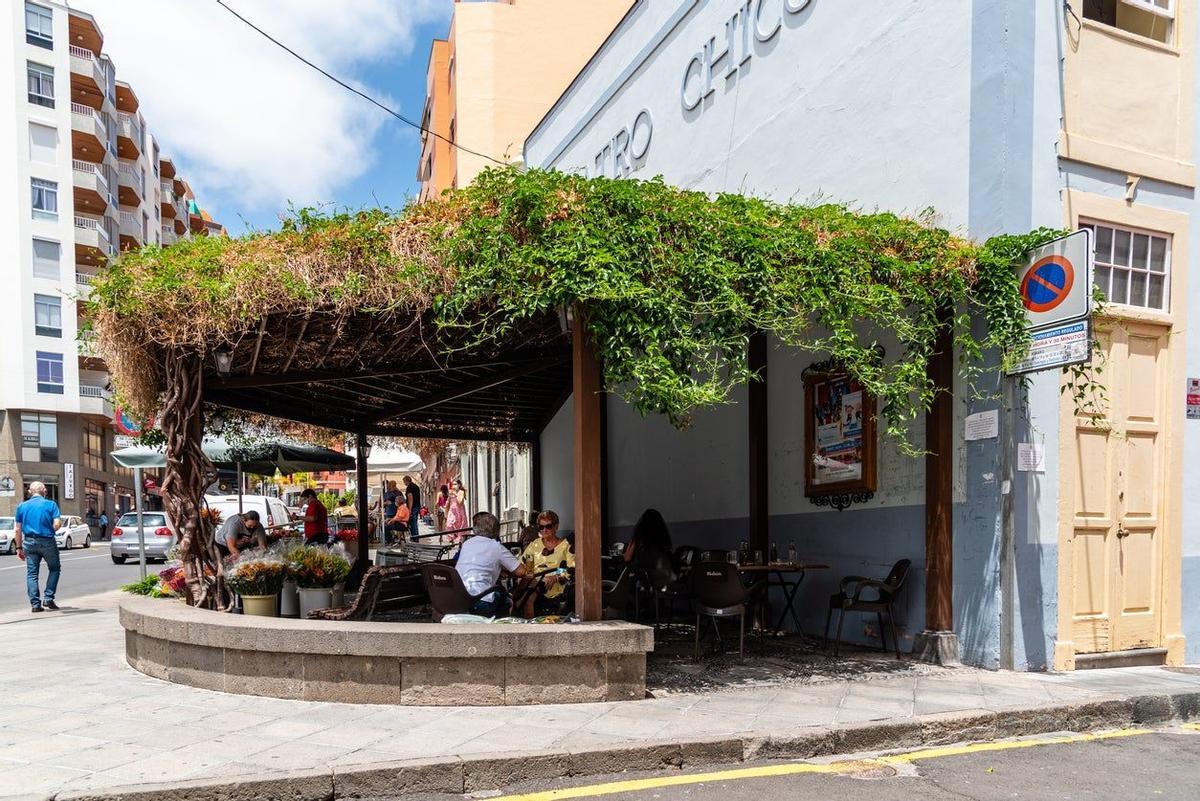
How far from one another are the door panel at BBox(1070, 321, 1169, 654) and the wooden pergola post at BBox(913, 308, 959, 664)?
103cm

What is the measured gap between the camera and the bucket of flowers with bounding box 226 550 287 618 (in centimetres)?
862

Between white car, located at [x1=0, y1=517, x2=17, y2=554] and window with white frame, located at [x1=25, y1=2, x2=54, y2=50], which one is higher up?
window with white frame, located at [x1=25, y1=2, x2=54, y2=50]

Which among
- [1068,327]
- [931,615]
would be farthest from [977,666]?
[1068,327]

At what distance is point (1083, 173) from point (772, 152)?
3.88 m

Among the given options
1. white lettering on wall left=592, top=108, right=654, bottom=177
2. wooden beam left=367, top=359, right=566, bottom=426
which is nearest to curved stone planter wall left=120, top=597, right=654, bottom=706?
wooden beam left=367, top=359, right=566, bottom=426

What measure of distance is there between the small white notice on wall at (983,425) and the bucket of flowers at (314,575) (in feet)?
20.6

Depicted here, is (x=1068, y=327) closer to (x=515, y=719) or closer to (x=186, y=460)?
(x=515, y=719)

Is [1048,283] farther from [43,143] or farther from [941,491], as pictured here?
[43,143]

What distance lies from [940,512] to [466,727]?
4.61 meters

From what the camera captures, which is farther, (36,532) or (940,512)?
(36,532)

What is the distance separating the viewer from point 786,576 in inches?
409

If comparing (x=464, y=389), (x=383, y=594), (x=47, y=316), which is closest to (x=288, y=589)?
(x=383, y=594)

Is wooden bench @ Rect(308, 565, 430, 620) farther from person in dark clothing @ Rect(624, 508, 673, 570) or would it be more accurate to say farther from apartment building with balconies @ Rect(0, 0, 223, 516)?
apartment building with balconies @ Rect(0, 0, 223, 516)

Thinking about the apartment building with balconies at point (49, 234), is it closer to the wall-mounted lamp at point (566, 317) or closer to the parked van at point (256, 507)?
the parked van at point (256, 507)
